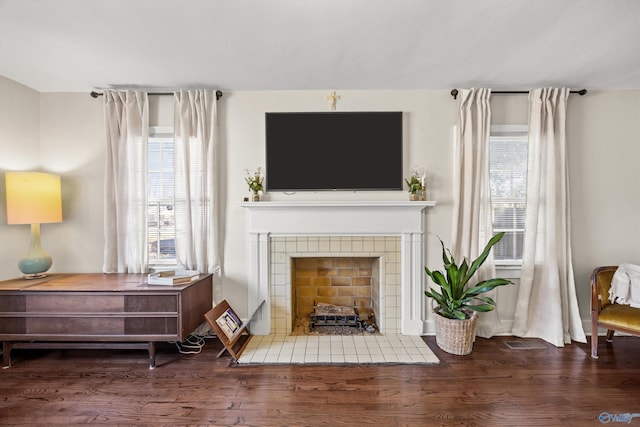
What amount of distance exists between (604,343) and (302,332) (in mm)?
2783

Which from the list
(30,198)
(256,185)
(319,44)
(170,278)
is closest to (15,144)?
(30,198)

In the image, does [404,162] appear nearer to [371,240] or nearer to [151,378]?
[371,240]

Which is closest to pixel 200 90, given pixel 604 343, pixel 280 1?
pixel 280 1

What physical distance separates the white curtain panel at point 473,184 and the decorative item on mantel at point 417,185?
11.7 inches

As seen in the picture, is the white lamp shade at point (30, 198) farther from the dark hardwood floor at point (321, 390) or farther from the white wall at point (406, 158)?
the dark hardwood floor at point (321, 390)

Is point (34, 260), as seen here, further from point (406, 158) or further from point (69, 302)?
point (406, 158)

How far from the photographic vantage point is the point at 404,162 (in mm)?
2887

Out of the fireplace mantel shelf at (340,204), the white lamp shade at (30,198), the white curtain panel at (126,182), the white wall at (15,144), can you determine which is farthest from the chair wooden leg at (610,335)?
the white wall at (15,144)

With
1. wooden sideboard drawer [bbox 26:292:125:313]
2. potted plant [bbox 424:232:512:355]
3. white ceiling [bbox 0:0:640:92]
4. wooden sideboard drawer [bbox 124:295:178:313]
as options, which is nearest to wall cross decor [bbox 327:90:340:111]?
white ceiling [bbox 0:0:640:92]

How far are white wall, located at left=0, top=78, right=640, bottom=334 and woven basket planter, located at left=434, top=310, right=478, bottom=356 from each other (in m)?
0.60

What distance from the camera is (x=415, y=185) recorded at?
2791 mm

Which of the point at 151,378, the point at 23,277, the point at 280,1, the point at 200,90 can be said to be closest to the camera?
the point at 280,1

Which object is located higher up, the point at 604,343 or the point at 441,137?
the point at 441,137

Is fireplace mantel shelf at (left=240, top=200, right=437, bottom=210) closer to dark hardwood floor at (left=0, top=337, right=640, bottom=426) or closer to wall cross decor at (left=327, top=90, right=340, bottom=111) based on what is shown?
wall cross decor at (left=327, top=90, right=340, bottom=111)
